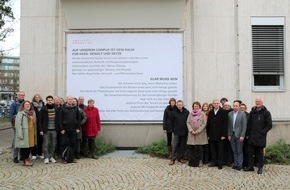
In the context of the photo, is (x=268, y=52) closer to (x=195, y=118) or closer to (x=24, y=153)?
(x=195, y=118)

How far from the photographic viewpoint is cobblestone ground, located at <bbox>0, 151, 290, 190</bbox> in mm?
7863

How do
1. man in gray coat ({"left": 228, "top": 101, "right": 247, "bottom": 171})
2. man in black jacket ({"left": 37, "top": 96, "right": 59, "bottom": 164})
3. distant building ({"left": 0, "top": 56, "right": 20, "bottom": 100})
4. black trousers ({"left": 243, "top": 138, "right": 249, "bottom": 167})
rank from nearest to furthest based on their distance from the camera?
man in gray coat ({"left": 228, "top": 101, "right": 247, "bottom": 171})
black trousers ({"left": 243, "top": 138, "right": 249, "bottom": 167})
man in black jacket ({"left": 37, "top": 96, "right": 59, "bottom": 164})
distant building ({"left": 0, "top": 56, "right": 20, "bottom": 100})

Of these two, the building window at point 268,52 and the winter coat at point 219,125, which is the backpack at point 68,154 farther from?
the building window at point 268,52

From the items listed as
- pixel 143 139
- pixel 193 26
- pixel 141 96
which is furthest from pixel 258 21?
pixel 143 139

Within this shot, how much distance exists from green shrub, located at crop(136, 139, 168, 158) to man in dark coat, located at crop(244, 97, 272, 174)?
2.64 metres

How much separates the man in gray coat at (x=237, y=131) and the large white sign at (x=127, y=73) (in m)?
2.85

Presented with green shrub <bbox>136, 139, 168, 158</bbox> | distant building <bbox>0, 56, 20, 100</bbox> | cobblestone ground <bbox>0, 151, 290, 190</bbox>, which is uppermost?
distant building <bbox>0, 56, 20, 100</bbox>

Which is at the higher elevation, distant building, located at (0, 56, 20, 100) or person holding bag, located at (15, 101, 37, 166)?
distant building, located at (0, 56, 20, 100)

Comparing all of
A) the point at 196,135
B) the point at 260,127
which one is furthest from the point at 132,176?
the point at 260,127

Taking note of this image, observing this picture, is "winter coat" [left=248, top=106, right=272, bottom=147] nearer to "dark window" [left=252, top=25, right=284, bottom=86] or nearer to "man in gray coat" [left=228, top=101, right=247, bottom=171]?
"man in gray coat" [left=228, top=101, right=247, bottom=171]

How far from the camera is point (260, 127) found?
30.8 feet

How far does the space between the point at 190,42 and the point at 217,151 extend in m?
4.23

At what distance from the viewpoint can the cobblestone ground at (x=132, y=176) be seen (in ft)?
25.8

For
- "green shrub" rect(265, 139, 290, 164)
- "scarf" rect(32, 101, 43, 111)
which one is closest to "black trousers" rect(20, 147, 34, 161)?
"scarf" rect(32, 101, 43, 111)
